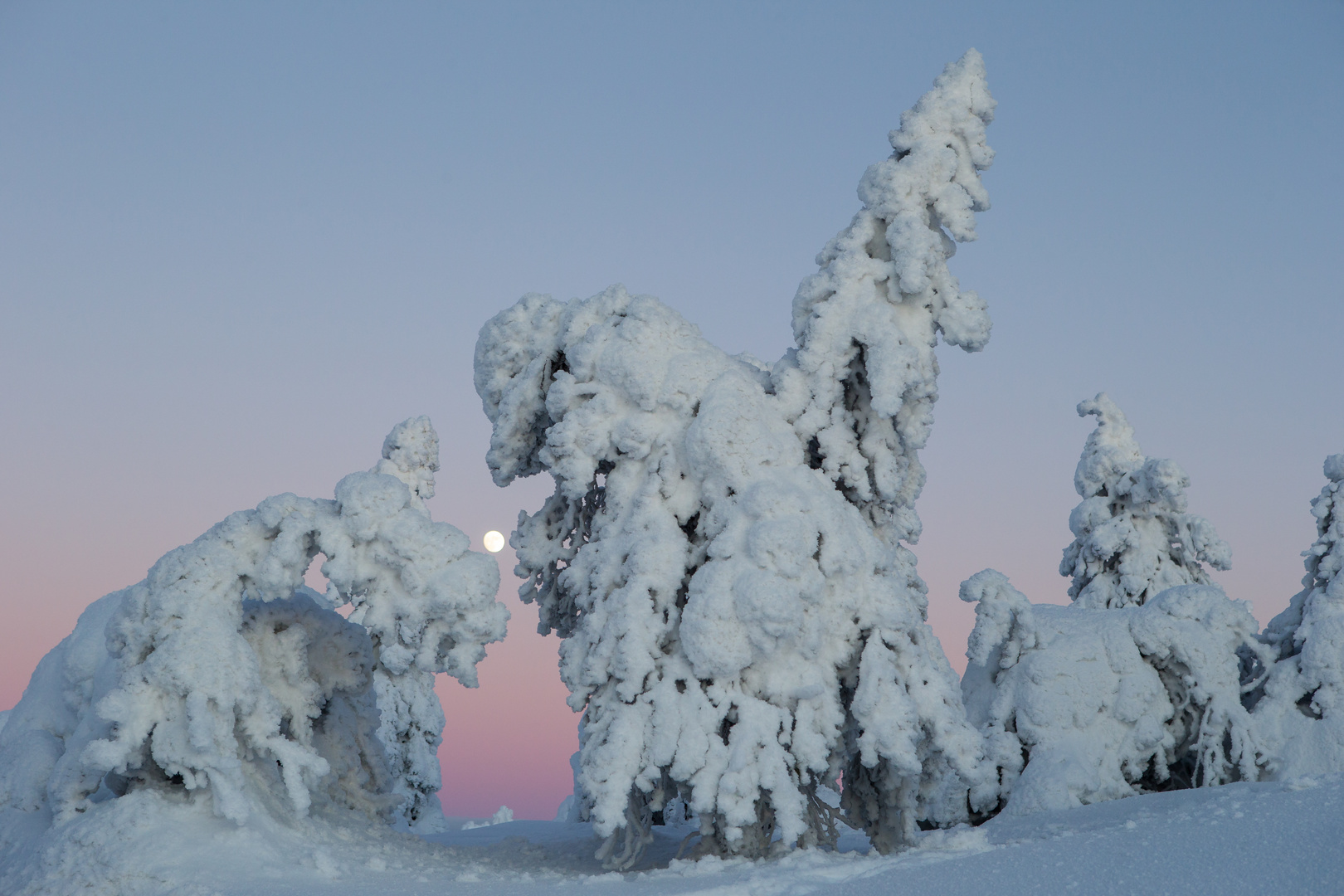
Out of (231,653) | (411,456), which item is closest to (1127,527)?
(411,456)

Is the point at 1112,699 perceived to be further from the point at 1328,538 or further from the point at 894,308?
the point at 894,308

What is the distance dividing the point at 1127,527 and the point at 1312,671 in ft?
18.5

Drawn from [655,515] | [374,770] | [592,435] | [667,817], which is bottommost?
[667,817]

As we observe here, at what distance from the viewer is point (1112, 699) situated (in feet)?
38.3

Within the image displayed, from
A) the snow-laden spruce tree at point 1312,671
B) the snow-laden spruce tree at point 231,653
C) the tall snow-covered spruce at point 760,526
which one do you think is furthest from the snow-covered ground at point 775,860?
the snow-laden spruce tree at point 1312,671

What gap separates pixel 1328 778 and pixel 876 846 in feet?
10.7

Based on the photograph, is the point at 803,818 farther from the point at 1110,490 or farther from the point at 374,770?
the point at 1110,490

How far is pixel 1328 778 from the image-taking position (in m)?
8.34

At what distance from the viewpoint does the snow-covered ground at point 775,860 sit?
20.1ft

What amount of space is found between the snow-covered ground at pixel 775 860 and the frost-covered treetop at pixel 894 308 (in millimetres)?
3286

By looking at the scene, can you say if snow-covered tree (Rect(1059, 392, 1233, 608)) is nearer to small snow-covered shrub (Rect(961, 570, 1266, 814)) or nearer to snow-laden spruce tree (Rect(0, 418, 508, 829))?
Answer: small snow-covered shrub (Rect(961, 570, 1266, 814))

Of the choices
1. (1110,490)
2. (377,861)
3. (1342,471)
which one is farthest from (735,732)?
(1110,490)

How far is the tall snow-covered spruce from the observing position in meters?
8.73

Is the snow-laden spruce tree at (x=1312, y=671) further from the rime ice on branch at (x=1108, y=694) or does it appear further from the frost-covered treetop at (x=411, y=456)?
the frost-covered treetop at (x=411, y=456)
